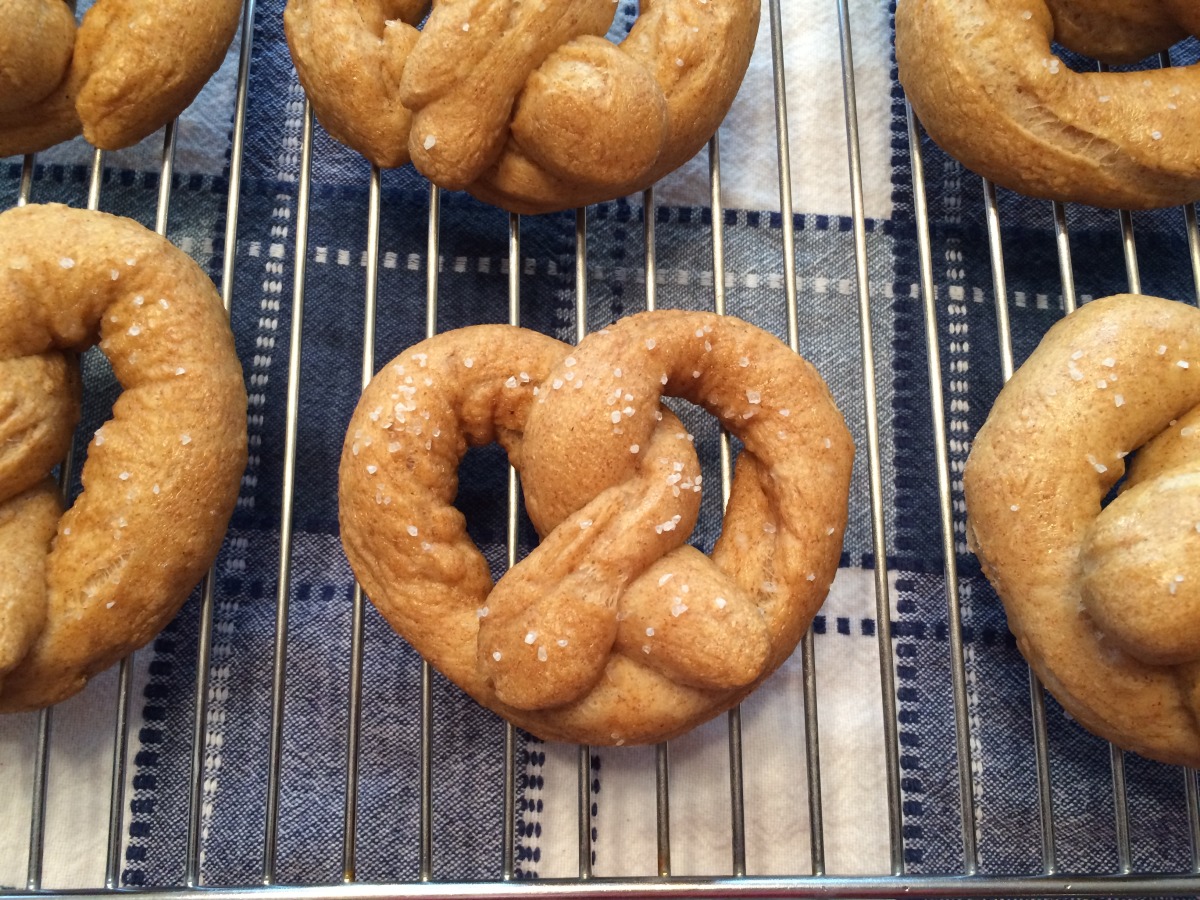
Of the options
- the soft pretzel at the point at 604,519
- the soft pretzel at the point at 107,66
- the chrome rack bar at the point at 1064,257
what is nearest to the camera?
the soft pretzel at the point at 604,519

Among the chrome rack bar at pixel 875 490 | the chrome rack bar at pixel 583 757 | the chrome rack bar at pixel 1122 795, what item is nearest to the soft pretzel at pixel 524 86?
the chrome rack bar at pixel 583 757

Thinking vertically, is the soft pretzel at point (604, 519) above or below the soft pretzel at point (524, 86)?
below

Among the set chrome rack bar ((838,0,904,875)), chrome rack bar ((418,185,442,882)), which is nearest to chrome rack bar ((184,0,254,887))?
chrome rack bar ((418,185,442,882))

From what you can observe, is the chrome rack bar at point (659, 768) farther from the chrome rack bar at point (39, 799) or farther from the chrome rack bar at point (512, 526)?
the chrome rack bar at point (39, 799)

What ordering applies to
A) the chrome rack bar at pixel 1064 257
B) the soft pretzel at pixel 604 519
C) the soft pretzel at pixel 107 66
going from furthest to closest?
the chrome rack bar at pixel 1064 257 → the soft pretzel at pixel 107 66 → the soft pretzel at pixel 604 519

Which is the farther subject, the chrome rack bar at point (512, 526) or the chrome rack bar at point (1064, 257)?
the chrome rack bar at point (1064, 257)

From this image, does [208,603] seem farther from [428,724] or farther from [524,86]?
[524,86]

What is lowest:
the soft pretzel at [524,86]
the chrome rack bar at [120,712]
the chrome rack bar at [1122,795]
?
the chrome rack bar at [1122,795]
